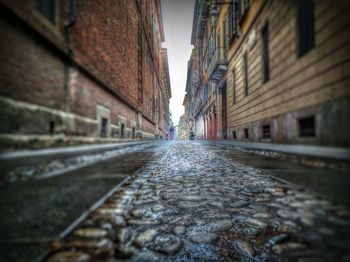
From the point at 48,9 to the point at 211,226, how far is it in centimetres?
182

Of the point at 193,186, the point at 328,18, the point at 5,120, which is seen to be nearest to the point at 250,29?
the point at 328,18

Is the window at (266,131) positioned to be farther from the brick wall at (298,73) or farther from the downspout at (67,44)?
the downspout at (67,44)

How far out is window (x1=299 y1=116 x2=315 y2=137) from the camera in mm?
577

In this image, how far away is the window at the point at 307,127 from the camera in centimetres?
58

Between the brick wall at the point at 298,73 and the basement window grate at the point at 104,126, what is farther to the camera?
the basement window grate at the point at 104,126

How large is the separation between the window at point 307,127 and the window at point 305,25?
24 centimetres

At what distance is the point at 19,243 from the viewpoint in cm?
71

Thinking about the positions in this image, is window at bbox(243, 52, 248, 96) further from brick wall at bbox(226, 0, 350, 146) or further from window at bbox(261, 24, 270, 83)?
window at bbox(261, 24, 270, 83)

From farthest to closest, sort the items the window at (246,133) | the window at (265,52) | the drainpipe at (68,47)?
1. the window at (246,133)
2. the drainpipe at (68,47)
3. the window at (265,52)

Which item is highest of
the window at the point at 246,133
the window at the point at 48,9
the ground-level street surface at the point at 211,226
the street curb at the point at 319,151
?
the window at the point at 48,9

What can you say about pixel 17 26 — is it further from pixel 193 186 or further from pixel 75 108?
pixel 193 186

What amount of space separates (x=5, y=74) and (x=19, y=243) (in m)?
0.70

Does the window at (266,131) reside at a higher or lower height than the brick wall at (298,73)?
lower

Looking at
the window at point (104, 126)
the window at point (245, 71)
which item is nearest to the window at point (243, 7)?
the window at point (245, 71)
